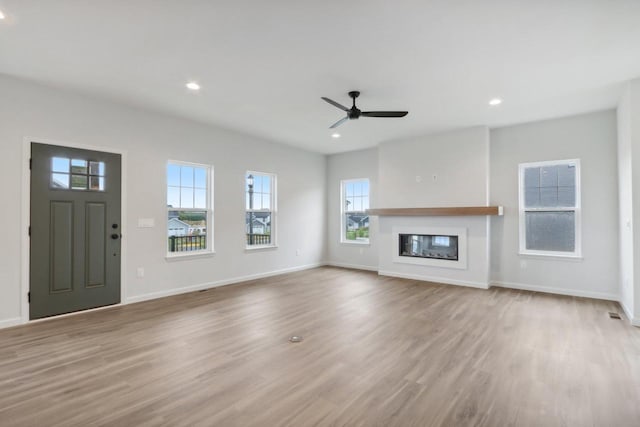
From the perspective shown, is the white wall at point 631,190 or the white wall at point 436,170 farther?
the white wall at point 436,170

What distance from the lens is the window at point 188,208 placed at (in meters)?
5.14

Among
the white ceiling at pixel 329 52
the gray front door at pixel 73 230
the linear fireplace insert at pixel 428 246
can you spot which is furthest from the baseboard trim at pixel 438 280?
the gray front door at pixel 73 230

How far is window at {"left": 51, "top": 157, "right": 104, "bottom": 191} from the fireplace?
517 cm

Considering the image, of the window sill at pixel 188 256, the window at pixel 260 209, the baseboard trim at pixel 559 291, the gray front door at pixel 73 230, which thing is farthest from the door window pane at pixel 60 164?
the baseboard trim at pixel 559 291

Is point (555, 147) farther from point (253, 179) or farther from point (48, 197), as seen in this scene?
point (48, 197)

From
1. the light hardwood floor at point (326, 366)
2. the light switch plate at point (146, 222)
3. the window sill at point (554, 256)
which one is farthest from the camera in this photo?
the window sill at point (554, 256)

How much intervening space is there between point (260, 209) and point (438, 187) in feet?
11.7

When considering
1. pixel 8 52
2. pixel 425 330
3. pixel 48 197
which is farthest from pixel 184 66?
pixel 425 330

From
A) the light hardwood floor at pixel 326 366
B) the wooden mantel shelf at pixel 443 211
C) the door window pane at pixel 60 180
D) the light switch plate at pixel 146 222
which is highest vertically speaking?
the door window pane at pixel 60 180

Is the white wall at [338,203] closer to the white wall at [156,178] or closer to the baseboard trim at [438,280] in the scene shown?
the white wall at [156,178]

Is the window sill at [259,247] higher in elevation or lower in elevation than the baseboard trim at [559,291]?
higher

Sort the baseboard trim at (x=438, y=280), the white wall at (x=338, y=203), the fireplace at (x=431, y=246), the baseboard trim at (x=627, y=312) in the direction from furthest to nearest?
1. the white wall at (x=338, y=203)
2. the fireplace at (x=431, y=246)
3. the baseboard trim at (x=438, y=280)
4. the baseboard trim at (x=627, y=312)

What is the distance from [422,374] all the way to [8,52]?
15.7 feet

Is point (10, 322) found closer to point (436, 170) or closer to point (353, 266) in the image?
point (353, 266)
